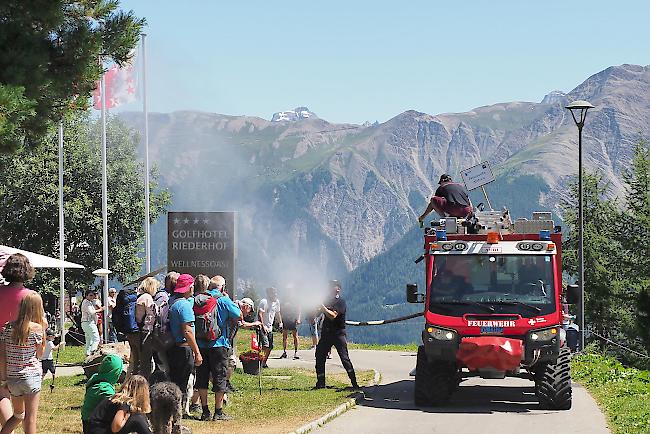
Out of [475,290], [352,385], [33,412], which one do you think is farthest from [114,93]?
[33,412]

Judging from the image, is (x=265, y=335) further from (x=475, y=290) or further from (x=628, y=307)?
(x=628, y=307)

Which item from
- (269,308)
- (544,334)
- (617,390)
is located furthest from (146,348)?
(269,308)

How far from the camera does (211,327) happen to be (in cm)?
1461

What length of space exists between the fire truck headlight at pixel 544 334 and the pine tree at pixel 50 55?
7.47 meters

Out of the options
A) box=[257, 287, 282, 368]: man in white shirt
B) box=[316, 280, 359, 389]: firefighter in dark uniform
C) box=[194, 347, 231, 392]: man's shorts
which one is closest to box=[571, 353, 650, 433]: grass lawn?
box=[316, 280, 359, 389]: firefighter in dark uniform

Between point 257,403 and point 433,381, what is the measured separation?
2.83 meters

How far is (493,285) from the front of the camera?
1641 centimetres

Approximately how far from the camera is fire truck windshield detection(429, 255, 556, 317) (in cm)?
1623

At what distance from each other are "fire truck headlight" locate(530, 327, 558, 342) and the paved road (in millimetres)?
1159

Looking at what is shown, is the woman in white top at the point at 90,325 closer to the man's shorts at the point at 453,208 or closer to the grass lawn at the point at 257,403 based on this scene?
the grass lawn at the point at 257,403

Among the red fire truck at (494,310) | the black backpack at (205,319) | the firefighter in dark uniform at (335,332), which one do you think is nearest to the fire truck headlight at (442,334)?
the red fire truck at (494,310)

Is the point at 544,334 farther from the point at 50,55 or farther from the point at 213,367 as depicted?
the point at 50,55

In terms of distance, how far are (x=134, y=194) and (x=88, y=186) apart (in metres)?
2.50

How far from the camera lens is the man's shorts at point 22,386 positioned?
34.5 ft
